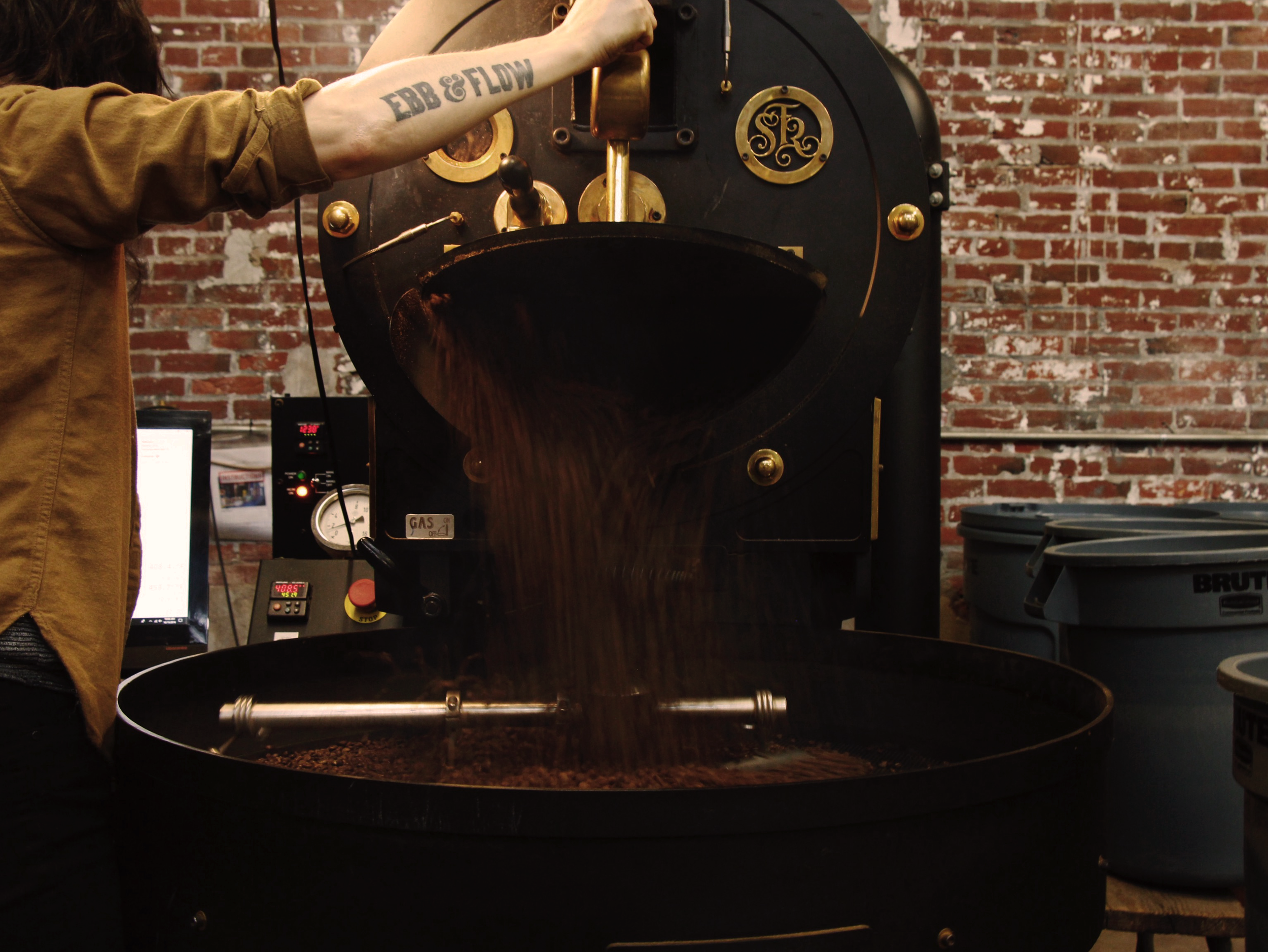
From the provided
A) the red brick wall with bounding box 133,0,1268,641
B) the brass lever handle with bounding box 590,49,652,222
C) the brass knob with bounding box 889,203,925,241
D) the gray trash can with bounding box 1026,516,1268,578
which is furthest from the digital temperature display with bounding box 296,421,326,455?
the gray trash can with bounding box 1026,516,1268,578

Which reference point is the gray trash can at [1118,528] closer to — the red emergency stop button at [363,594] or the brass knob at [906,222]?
the brass knob at [906,222]

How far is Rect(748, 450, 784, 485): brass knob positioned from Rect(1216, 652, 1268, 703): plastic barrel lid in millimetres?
473

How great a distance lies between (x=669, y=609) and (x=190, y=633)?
1.03 meters

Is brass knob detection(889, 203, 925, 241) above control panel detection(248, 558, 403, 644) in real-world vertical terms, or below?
above

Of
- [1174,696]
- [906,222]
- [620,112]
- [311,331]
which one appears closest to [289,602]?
[311,331]

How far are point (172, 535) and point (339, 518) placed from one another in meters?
0.32

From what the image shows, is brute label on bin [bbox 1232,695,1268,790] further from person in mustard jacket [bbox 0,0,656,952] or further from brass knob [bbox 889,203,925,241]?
person in mustard jacket [bbox 0,0,656,952]

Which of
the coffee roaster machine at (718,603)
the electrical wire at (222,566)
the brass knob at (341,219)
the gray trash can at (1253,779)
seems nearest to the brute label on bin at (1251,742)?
the gray trash can at (1253,779)

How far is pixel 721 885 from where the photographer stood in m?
0.56

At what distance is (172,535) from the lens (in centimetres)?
157

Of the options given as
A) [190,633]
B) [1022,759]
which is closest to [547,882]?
[1022,759]

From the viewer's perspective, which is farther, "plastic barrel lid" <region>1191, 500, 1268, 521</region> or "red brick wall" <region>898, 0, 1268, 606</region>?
"red brick wall" <region>898, 0, 1268, 606</region>

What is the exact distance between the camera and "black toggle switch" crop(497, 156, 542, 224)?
0.78m

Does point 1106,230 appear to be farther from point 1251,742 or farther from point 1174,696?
point 1251,742
